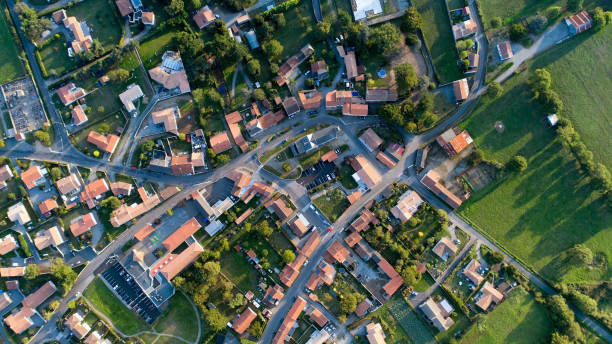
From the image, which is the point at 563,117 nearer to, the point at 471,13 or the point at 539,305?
the point at 471,13

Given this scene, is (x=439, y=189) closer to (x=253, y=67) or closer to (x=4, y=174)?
(x=253, y=67)

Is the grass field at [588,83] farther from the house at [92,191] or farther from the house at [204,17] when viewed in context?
the house at [92,191]

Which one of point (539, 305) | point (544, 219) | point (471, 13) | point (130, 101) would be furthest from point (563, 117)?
point (130, 101)

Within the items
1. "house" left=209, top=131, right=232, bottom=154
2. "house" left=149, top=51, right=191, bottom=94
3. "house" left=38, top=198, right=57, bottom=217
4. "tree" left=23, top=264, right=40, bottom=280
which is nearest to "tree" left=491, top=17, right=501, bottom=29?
"house" left=209, top=131, right=232, bottom=154

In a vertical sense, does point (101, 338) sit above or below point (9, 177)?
below

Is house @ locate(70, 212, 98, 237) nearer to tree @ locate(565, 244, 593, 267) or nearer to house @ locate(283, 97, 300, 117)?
house @ locate(283, 97, 300, 117)
